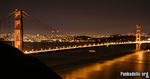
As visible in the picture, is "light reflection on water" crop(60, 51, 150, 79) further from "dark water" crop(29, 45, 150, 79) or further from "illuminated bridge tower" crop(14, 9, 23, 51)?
"illuminated bridge tower" crop(14, 9, 23, 51)

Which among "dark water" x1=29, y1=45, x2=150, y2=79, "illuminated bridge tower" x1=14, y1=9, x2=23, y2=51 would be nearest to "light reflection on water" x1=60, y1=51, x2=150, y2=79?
"dark water" x1=29, y1=45, x2=150, y2=79

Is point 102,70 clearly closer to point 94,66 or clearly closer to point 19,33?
point 94,66

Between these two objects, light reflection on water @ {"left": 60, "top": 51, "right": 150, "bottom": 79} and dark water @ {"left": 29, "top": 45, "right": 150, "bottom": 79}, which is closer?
light reflection on water @ {"left": 60, "top": 51, "right": 150, "bottom": 79}

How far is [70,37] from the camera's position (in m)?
45.6

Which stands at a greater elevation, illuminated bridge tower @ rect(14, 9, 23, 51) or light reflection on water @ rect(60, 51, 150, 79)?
illuminated bridge tower @ rect(14, 9, 23, 51)

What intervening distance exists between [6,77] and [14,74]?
1.81ft

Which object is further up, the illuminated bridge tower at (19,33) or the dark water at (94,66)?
the illuminated bridge tower at (19,33)

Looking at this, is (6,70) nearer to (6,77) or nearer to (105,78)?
(6,77)

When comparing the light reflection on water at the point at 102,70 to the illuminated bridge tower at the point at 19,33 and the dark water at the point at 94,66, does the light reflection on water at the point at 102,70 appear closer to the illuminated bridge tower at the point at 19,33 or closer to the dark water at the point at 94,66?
the dark water at the point at 94,66

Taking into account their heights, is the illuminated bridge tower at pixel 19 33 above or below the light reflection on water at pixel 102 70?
above

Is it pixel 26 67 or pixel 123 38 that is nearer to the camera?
pixel 26 67

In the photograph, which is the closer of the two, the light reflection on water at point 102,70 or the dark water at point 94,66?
the light reflection on water at point 102,70

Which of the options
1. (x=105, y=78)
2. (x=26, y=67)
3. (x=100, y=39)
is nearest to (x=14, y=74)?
(x=26, y=67)

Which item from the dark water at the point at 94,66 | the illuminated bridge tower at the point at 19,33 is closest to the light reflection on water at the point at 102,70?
the dark water at the point at 94,66
